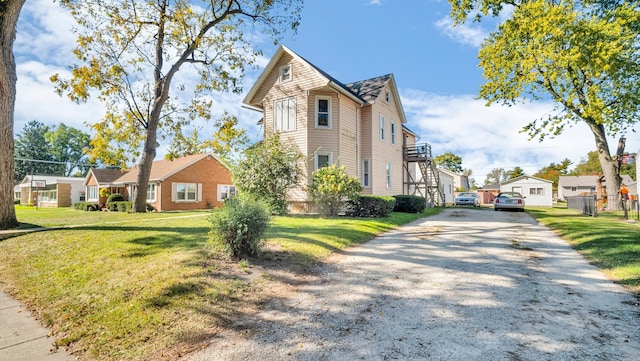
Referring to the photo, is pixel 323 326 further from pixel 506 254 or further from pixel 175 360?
pixel 506 254

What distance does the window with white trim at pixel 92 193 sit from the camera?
33.6 metres

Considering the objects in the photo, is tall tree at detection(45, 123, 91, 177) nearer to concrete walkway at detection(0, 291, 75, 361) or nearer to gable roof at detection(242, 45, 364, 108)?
gable roof at detection(242, 45, 364, 108)

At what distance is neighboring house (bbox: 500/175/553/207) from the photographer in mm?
39344

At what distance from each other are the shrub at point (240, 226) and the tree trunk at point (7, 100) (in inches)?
343

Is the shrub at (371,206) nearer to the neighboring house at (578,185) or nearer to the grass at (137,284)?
the grass at (137,284)

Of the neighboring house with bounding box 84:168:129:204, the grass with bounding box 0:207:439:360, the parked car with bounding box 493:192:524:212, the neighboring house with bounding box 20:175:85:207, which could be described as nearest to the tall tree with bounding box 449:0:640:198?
the parked car with bounding box 493:192:524:212

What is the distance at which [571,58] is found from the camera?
16562 millimetres

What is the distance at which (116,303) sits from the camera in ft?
14.9

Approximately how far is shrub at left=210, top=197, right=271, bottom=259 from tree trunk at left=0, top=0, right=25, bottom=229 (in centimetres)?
871

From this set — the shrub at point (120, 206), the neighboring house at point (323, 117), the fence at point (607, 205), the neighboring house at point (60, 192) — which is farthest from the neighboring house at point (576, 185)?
the neighboring house at point (60, 192)

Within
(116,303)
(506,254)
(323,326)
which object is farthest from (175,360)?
(506,254)

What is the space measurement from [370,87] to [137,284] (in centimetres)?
1896

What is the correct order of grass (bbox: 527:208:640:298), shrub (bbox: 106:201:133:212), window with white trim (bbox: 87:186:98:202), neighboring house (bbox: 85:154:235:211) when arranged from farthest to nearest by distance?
window with white trim (bbox: 87:186:98:202) → neighboring house (bbox: 85:154:235:211) → shrub (bbox: 106:201:133:212) → grass (bbox: 527:208:640:298)

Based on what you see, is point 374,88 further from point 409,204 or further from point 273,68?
point 409,204
